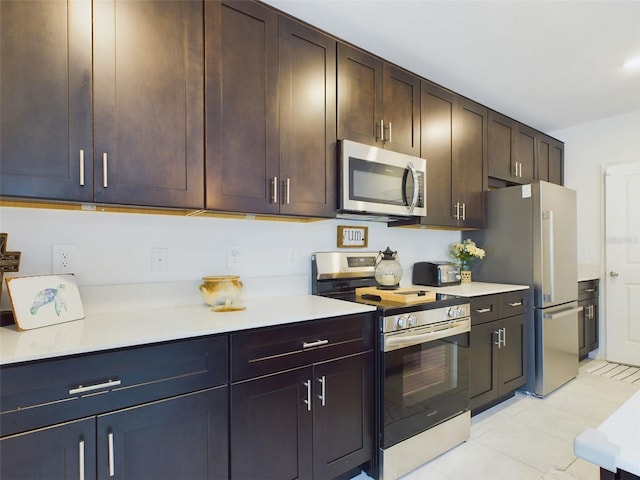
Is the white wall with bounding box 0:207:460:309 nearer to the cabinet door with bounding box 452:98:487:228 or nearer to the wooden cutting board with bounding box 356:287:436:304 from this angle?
the wooden cutting board with bounding box 356:287:436:304

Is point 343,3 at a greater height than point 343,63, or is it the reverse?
point 343,3

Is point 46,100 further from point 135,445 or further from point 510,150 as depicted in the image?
point 510,150

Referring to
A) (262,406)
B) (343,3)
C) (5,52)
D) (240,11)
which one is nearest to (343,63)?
(343,3)

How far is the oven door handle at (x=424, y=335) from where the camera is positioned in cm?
181

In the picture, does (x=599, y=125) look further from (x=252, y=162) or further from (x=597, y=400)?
(x=252, y=162)

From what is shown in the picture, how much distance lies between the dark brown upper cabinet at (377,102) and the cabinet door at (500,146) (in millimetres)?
1012

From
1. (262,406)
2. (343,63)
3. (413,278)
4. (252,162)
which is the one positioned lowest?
(262,406)

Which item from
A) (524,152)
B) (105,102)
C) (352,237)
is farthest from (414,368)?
(524,152)

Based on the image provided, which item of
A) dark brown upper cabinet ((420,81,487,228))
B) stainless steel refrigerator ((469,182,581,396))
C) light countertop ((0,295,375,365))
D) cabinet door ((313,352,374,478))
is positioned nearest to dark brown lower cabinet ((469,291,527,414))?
stainless steel refrigerator ((469,182,581,396))

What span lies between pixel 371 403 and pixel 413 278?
134cm

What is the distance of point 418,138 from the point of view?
8.23 feet

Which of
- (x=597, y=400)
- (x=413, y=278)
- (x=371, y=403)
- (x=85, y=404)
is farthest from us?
(x=413, y=278)

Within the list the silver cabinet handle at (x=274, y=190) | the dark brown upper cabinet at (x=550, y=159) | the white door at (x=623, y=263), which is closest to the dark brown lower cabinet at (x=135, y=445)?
the silver cabinet handle at (x=274, y=190)

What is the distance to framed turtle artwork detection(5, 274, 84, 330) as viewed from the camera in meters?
1.29
